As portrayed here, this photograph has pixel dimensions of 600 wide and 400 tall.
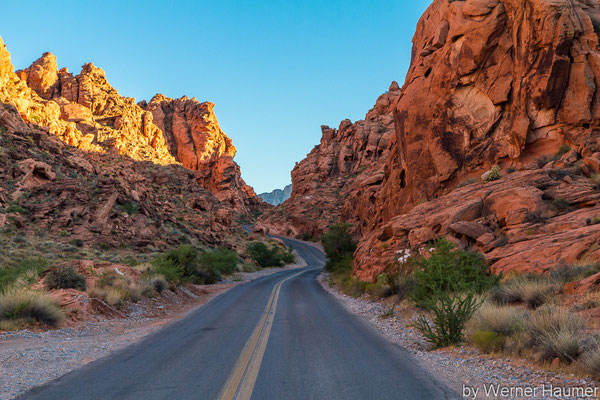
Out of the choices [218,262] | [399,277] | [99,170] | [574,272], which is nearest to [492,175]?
[399,277]

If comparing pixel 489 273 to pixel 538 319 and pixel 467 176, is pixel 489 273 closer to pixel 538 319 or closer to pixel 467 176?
pixel 538 319

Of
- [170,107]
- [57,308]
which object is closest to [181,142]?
[170,107]

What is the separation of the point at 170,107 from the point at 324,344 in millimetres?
116887

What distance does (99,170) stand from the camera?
159 feet

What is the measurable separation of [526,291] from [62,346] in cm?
1072

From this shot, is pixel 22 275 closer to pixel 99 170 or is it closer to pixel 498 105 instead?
pixel 498 105

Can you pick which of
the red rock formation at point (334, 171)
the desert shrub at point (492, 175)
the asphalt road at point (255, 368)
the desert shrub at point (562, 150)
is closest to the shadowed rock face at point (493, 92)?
the desert shrub at point (562, 150)

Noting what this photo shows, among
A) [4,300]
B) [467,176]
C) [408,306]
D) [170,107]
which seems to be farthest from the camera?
[170,107]

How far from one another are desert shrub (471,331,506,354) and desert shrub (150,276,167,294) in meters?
14.1

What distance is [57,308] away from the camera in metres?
10.2

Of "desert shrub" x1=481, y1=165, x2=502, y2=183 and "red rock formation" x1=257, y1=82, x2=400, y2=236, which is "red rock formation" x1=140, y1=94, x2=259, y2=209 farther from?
"desert shrub" x1=481, y1=165, x2=502, y2=183

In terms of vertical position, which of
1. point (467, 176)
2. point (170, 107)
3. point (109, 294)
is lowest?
point (109, 294)

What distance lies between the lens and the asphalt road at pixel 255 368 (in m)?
4.78

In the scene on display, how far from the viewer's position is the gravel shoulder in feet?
17.8
